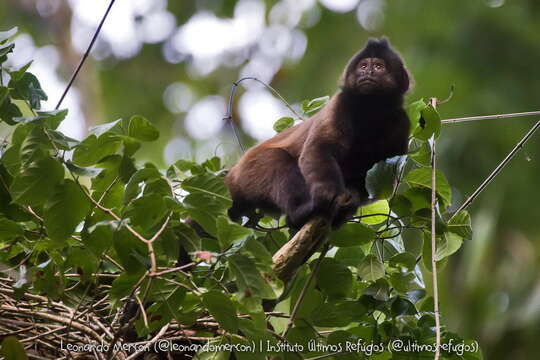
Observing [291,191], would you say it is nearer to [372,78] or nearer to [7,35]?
[372,78]

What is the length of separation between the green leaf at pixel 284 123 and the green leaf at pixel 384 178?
132 cm

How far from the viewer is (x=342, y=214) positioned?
3945mm

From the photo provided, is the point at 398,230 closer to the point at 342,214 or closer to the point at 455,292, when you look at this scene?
the point at 342,214

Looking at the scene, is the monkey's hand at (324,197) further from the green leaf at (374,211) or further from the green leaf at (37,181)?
the green leaf at (37,181)

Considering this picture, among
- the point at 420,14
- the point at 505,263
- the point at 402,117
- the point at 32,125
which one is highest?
the point at 32,125

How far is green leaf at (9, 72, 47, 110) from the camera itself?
119 inches

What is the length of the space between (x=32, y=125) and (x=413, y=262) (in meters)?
1.82

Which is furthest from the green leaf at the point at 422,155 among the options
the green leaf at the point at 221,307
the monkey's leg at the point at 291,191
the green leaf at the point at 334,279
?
the green leaf at the point at 221,307

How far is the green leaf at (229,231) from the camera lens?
263 centimetres

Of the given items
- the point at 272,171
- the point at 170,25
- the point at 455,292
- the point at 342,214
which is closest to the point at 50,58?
the point at 170,25

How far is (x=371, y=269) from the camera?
10.9 feet

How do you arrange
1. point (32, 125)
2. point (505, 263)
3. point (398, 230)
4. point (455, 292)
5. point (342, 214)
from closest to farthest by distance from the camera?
point (32, 125), point (398, 230), point (342, 214), point (455, 292), point (505, 263)

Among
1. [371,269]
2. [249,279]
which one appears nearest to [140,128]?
[249,279]

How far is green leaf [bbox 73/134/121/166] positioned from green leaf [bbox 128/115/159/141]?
9cm
